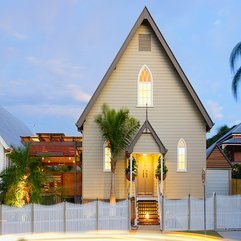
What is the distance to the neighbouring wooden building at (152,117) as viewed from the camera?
30.6 metres

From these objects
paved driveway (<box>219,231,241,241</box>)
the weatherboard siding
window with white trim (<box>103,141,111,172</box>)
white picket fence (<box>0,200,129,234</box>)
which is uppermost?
the weatherboard siding

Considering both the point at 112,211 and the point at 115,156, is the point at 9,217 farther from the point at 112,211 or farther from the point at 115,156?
the point at 115,156

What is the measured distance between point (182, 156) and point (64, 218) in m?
8.54

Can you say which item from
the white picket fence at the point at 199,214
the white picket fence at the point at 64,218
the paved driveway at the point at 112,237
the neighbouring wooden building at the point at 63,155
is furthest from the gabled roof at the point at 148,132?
the paved driveway at the point at 112,237

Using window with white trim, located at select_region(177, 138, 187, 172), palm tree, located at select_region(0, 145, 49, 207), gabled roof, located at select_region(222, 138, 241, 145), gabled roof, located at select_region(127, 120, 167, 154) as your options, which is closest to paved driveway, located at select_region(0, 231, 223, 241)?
palm tree, located at select_region(0, 145, 49, 207)

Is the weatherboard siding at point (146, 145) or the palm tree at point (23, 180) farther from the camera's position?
the weatherboard siding at point (146, 145)

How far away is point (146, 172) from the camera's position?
3172 cm

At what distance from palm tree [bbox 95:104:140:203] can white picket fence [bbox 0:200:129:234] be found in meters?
3.13

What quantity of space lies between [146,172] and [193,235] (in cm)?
740

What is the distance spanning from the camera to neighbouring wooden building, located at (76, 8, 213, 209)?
30.6 metres

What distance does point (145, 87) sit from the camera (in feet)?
102

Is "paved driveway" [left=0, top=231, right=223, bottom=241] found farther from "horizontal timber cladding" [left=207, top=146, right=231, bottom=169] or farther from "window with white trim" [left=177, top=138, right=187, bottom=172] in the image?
"horizontal timber cladding" [left=207, top=146, right=231, bottom=169]

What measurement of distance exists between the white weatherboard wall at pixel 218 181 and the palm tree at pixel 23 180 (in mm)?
12497

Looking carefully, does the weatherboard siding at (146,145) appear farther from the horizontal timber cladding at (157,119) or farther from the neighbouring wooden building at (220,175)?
the neighbouring wooden building at (220,175)
